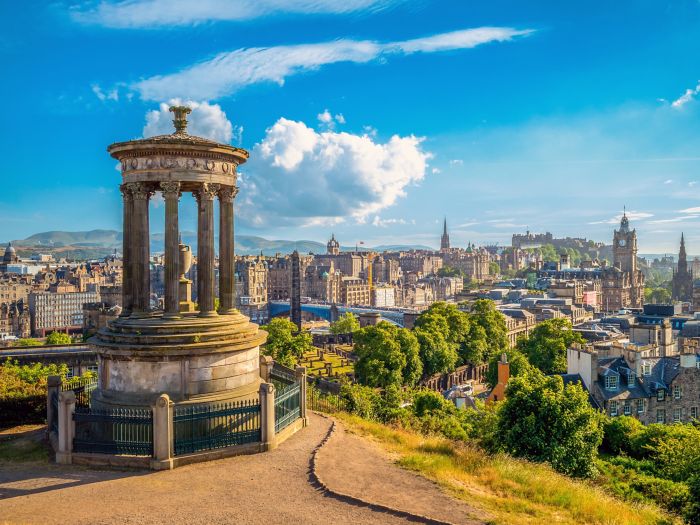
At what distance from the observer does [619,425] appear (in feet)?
126

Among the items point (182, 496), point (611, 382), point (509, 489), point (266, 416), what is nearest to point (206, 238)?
point (266, 416)

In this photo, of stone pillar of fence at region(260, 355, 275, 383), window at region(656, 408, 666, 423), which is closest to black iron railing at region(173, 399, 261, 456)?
stone pillar of fence at region(260, 355, 275, 383)

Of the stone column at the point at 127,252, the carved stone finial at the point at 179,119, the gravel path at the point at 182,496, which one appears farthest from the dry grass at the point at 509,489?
the carved stone finial at the point at 179,119

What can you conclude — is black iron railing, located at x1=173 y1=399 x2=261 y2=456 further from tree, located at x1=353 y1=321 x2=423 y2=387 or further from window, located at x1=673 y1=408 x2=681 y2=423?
tree, located at x1=353 y1=321 x2=423 y2=387

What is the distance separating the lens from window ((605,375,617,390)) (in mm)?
47406

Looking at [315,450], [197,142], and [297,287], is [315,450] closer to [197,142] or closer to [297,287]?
[197,142]

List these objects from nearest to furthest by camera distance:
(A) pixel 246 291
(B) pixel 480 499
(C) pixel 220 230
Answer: (B) pixel 480 499 < (C) pixel 220 230 < (A) pixel 246 291

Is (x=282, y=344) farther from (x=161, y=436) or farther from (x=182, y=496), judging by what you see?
(x=182, y=496)

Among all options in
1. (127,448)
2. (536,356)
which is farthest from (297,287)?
(127,448)

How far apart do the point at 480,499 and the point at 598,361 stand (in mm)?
38387

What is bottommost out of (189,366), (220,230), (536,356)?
(536,356)

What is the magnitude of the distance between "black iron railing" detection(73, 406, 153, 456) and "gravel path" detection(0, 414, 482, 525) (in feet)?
2.25

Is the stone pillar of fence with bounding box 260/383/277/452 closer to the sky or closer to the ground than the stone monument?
closer to the ground

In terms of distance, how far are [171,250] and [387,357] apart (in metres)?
43.9
